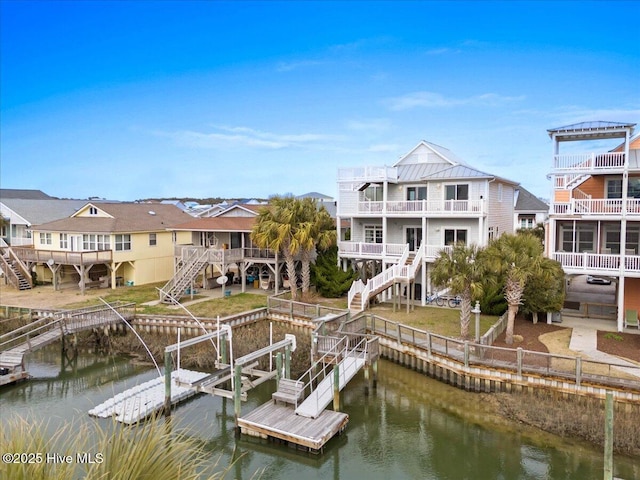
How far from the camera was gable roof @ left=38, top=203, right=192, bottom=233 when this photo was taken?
114ft

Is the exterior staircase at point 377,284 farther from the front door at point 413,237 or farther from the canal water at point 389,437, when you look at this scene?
the canal water at point 389,437

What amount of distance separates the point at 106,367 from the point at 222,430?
919 cm

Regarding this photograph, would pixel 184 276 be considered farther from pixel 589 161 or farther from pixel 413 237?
pixel 589 161

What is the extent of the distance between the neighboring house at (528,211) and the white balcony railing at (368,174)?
107 feet

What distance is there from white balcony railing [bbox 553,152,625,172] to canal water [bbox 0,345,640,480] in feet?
39.9

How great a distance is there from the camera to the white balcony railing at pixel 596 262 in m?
21.2

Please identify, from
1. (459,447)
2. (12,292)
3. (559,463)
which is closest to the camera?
(559,463)

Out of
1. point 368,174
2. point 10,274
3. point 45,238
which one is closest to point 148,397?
point 368,174

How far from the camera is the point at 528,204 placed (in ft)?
191

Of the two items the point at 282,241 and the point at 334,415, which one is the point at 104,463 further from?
the point at 282,241

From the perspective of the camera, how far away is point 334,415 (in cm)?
1519

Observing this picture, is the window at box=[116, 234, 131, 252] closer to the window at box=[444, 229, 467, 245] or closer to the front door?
the front door

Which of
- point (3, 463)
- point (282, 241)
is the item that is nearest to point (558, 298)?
point (282, 241)

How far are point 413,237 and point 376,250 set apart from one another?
2.95 meters
